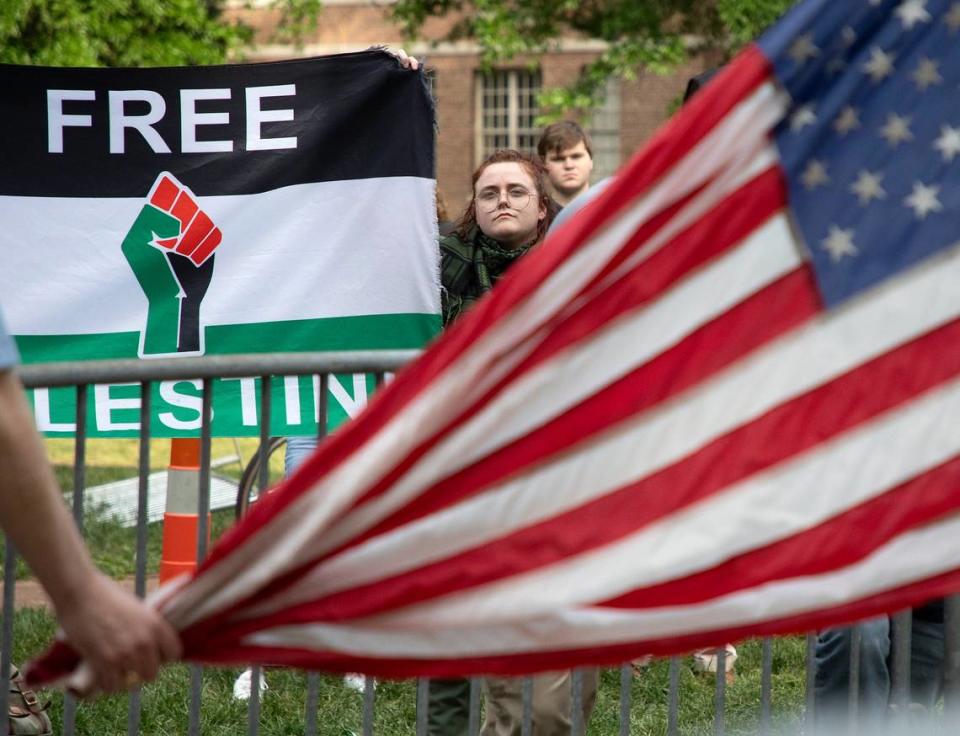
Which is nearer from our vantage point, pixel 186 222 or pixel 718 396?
pixel 718 396

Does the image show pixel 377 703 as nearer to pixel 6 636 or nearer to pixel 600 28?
pixel 6 636

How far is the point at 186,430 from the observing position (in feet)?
14.4

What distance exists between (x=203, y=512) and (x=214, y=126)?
2257mm

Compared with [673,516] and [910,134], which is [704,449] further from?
[910,134]

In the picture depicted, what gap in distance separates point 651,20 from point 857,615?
743 inches

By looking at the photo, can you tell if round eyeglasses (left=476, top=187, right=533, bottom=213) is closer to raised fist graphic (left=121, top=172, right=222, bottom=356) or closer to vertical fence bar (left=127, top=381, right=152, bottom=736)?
raised fist graphic (left=121, top=172, right=222, bottom=356)

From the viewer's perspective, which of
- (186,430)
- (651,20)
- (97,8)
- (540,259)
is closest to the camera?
(540,259)

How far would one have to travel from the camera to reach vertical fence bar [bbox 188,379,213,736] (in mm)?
3564

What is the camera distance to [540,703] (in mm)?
4105

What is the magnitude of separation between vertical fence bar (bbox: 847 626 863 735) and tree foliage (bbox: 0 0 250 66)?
42.7 feet

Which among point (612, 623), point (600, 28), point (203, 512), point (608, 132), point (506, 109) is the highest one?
point (506, 109)

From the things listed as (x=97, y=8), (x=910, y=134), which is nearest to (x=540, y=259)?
(x=910, y=134)

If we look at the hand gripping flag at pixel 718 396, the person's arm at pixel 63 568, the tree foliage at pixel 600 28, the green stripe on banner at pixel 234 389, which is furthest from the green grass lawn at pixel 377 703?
the tree foliage at pixel 600 28

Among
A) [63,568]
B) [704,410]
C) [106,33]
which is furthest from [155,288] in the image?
[106,33]
